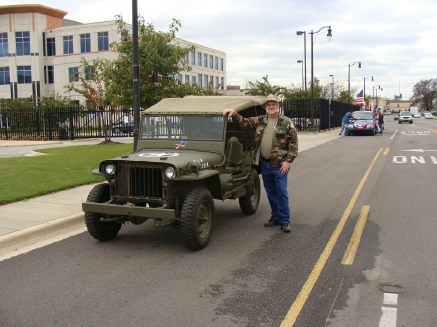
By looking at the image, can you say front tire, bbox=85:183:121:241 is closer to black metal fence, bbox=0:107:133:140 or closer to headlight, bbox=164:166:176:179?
headlight, bbox=164:166:176:179

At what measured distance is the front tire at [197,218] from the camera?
5625mm

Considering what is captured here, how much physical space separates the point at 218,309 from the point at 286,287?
87cm

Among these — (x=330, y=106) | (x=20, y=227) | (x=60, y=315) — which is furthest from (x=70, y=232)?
(x=330, y=106)

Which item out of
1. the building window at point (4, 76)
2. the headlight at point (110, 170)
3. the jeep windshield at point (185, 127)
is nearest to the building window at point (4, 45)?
the building window at point (4, 76)

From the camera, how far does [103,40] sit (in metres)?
59.8

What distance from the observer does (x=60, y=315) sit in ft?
13.3

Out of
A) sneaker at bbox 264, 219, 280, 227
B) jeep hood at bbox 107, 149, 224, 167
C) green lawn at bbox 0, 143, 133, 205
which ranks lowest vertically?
sneaker at bbox 264, 219, 280, 227

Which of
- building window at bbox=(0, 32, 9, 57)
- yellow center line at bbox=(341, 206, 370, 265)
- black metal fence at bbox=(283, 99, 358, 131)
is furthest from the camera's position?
building window at bbox=(0, 32, 9, 57)

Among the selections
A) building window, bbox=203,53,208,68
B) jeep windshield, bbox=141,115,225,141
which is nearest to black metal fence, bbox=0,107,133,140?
jeep windshield, bbox=141,115,225,141

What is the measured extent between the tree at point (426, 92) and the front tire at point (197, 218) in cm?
15747

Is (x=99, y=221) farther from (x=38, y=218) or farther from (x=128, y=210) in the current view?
(x=38, y=218)

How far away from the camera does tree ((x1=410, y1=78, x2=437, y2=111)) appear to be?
480ft

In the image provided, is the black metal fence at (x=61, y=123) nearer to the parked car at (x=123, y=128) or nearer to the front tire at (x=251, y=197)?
the parked car at (x=123, y=128)

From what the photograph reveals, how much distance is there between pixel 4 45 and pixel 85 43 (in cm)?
1234
